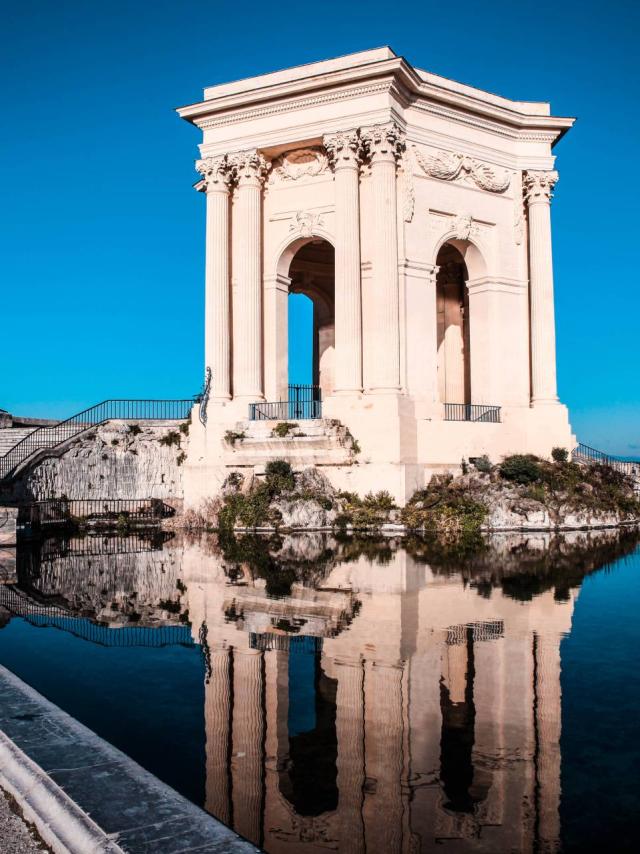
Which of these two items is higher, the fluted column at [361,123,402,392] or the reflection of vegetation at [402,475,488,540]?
the fluted column at [361,123,402,392]

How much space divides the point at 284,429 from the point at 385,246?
6.83 metres

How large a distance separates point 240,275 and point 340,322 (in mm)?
4509

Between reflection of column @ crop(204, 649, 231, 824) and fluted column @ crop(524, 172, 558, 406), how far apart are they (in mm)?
23073

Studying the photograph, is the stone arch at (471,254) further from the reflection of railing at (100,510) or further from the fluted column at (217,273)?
the reflection of railing at (100,510)

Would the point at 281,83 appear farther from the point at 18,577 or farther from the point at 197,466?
the point at 18,577

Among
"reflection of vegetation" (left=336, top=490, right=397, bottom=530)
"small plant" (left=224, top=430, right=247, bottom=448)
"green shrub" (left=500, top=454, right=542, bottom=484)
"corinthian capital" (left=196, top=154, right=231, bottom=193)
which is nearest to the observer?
"reflection of vegetation" (left=336, top=490, right=397, bottom=530)

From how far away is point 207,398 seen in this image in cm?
2758

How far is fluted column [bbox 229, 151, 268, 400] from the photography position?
27.6m

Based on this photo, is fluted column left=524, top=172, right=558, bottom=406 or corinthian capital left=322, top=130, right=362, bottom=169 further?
fluted column left=524, top=172, right=558, bottom=406

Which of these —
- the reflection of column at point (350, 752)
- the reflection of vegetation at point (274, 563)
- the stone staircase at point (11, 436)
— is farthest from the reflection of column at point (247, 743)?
the stone staircase at point (11, 436)

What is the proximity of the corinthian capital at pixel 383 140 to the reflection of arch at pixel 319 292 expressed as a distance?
A: 8.14m

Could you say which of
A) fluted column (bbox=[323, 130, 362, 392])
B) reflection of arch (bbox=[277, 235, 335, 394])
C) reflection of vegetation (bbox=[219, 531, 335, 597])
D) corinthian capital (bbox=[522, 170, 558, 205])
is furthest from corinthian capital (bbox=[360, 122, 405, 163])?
reflection of vegetation (bbox=[219, 531, 335, 597])

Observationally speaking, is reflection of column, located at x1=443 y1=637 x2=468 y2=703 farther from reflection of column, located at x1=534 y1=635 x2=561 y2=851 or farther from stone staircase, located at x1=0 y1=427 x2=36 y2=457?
stone staircase, located at x1=0 y1=427 x2=36 y2=457

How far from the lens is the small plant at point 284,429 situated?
25391mm
